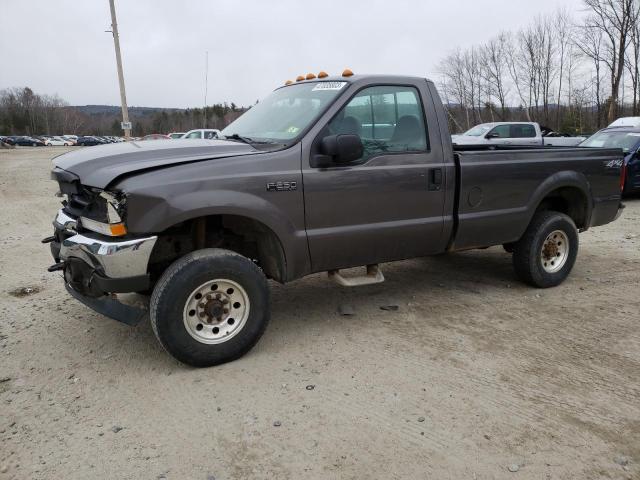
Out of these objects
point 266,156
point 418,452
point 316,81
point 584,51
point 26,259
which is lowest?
point 418,452

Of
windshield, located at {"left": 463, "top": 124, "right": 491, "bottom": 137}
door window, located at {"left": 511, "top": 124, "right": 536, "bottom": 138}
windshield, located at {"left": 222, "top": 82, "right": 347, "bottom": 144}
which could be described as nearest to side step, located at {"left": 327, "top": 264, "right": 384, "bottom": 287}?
windshield, located at {"left": 222, "top": 82, "right": 347, "bottom": 144}

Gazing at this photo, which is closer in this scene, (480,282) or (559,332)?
(559,332)

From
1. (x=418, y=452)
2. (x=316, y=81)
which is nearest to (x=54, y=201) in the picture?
(x=316, y=81)

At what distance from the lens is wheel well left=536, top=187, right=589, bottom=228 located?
5.54m

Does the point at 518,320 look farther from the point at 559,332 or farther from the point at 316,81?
the point at 316,81

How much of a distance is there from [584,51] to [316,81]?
4251 centimetres

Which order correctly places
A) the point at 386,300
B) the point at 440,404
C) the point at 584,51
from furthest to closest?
the point at 584,51 → the point at 386,300 → the point at 440,404

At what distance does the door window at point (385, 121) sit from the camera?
4.09m

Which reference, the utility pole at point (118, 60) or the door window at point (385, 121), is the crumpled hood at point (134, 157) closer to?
the door window at point (385, 121)

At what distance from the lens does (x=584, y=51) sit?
3956 cm

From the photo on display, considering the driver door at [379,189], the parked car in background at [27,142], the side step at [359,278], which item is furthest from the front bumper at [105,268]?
the parked car in background at [27,142]

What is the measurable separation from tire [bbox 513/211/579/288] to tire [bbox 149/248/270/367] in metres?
2.92

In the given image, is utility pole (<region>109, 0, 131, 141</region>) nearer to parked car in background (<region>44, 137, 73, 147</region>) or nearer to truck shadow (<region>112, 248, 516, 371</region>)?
truck shadow (<region>112, 248, 516, 371</region>)

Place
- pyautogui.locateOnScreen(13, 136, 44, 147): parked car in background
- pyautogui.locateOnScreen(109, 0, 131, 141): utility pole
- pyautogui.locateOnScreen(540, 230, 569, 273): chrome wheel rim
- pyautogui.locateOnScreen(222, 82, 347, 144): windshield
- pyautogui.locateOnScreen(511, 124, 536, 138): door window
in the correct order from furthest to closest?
pyautogui.locateOnScreen(13, 136, 44, 147): parked car in background, pyautogui.locateOnScreen(109, 0, 131, 141): utility pole, pyautogui.locateOnScreen(511, 124, 536, 138): door window, pyautogui.locateOnScreen(540, 230, 569, 273): chrome wheel rim, pyautogui.locateOnScreen(222, 82, 347, 144): windshield
